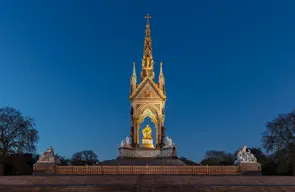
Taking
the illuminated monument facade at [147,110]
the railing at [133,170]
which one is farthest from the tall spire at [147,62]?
the railing at [133,170]

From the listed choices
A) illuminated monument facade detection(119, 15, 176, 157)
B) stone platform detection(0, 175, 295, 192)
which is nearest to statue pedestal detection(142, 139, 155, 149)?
illuminated monument facade detection(119, 15, 176, 157)

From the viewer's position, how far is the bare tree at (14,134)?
35.2 m

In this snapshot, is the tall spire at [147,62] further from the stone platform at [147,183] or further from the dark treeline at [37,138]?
the stone platform at [147,183]

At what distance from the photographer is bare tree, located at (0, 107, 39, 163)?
1385 inches

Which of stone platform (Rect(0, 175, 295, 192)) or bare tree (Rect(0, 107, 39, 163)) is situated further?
bare tree (Rect(0, 107, 39, 163))

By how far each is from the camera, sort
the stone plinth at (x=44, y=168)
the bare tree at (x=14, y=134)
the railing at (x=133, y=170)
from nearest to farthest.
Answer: the railing at (x=133, y=170)
the stone plinth at (x=44, y=168)
the bare tree at (x=14, y=134)

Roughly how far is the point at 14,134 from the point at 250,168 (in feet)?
73.9

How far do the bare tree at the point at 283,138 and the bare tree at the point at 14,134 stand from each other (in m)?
24.7

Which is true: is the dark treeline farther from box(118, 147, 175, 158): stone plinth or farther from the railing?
the railing

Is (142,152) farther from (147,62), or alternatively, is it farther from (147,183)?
(147,183)

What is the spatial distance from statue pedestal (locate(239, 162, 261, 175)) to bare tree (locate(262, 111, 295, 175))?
1123cm

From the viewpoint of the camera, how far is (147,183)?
20.1 meters

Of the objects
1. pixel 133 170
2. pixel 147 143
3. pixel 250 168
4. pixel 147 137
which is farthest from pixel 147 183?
pixel 147 137

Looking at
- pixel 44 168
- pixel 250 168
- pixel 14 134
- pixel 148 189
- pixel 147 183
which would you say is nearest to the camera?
pixel 148 189
